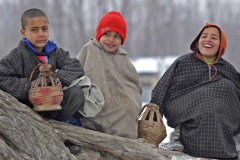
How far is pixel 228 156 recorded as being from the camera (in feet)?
12.9

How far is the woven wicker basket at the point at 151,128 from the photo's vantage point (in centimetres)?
407

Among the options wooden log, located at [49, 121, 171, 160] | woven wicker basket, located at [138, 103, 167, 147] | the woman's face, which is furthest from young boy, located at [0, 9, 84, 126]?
the woman's face

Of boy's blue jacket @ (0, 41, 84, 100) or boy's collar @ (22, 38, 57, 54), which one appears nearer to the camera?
boy's blue jacket @ (0, 41, 84, 100)

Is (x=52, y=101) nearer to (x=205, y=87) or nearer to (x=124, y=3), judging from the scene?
(x=205, y=87)

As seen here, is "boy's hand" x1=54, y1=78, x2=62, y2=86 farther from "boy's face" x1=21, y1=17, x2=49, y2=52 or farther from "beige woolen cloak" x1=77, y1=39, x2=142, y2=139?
"beige woolen cloak" x1=77, y1=39, x2=142, y2=139

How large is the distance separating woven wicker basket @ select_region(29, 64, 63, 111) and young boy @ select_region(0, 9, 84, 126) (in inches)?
3.1

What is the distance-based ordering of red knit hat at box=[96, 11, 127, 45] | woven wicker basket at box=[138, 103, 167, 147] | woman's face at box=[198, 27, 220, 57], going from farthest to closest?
woman's face at box=[198, 27, 220, 57] → woven wicker basket at box=[138, 103, 167, 147] → red knit hat at box=[96, 11, 127, 45]

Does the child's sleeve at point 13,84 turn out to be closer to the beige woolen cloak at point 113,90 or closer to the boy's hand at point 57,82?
the boy's hand at point 57,82

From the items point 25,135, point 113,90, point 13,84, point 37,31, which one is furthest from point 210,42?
point 25,135

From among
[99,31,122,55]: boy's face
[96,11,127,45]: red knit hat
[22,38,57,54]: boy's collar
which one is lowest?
[99,31,122,55]: boy's face

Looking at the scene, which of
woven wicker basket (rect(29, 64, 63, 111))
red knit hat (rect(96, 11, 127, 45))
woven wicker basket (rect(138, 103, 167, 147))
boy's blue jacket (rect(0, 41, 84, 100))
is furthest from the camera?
woven wicker basket (rect(138, 103, 167, 147))

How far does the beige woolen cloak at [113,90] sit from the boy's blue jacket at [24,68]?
39 cm

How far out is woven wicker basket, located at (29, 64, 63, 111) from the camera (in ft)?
9.95

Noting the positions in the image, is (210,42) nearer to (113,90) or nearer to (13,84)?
(113,90)
